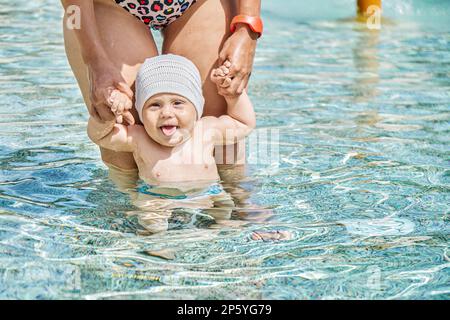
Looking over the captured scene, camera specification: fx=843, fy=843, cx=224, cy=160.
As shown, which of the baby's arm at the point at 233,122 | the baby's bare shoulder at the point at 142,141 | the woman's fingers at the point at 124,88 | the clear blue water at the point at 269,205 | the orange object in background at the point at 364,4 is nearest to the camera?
the clear blue water at the point at 269,205

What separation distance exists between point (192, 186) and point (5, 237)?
969mm

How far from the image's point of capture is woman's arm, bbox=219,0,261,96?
3855 mm

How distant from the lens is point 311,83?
21.9ft

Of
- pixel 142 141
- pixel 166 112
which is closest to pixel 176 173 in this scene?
pixel 142 141

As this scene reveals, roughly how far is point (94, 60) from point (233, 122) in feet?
2.46

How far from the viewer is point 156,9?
154 inches

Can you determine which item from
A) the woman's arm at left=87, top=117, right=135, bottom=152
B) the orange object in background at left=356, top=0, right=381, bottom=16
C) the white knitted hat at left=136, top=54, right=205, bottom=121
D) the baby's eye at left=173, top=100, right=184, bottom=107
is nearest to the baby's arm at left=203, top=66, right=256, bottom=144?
the white knitted hat at left=136, top=54, right=205, bottom=121

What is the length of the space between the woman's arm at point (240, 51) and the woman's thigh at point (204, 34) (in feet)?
0.34

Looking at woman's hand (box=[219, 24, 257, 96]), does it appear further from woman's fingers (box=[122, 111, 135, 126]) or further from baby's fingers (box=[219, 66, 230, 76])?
woman's fingers (box=[122, 111, 135, 126])

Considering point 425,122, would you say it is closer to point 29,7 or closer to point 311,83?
point 311,83

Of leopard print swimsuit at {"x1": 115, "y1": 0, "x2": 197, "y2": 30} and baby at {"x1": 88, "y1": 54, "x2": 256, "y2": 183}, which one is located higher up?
leopard print swimsuit at {"x1": 115, "y1": 0, "x2": 197, "y2": 30}

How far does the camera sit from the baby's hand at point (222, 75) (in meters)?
3.83

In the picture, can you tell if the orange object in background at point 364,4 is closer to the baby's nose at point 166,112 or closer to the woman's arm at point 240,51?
the woman's arm at point 240,51

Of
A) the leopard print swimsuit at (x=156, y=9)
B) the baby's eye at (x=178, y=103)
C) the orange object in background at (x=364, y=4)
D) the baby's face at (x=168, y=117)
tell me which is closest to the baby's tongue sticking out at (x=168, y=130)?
the baby's face at (x=168, y=117)
